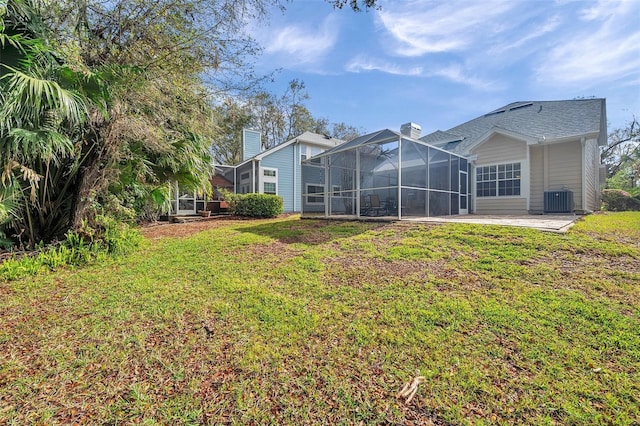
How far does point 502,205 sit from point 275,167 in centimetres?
1175

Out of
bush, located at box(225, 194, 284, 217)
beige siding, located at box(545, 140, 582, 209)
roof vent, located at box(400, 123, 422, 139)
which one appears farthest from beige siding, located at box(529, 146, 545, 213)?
bush, located at box(225, 194, 284, 217)

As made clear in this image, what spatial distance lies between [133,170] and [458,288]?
616 cm

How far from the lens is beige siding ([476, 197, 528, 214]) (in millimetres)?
10438

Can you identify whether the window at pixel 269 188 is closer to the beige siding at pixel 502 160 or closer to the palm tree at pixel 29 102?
the beige siding at pixel 502 160

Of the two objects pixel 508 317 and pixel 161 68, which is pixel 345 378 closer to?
pixel 508 317

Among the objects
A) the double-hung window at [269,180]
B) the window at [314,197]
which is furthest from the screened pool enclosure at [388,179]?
the double-hung window at [269,180]

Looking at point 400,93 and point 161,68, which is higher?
point 400,93

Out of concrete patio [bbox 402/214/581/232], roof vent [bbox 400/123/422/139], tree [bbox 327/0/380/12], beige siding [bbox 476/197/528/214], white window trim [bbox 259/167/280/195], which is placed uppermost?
roof vent [bbox 400/123/422/139]

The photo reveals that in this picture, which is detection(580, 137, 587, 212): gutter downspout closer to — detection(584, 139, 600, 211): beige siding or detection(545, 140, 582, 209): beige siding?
detection(545, 140, 582, 209): beige siding

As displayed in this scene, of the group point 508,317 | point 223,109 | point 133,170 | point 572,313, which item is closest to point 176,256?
point 133,170

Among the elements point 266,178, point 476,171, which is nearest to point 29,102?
point 266,178

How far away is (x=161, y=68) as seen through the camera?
5.17 m

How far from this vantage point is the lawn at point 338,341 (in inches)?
67.3

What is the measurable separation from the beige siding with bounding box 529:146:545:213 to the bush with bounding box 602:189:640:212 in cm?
824
